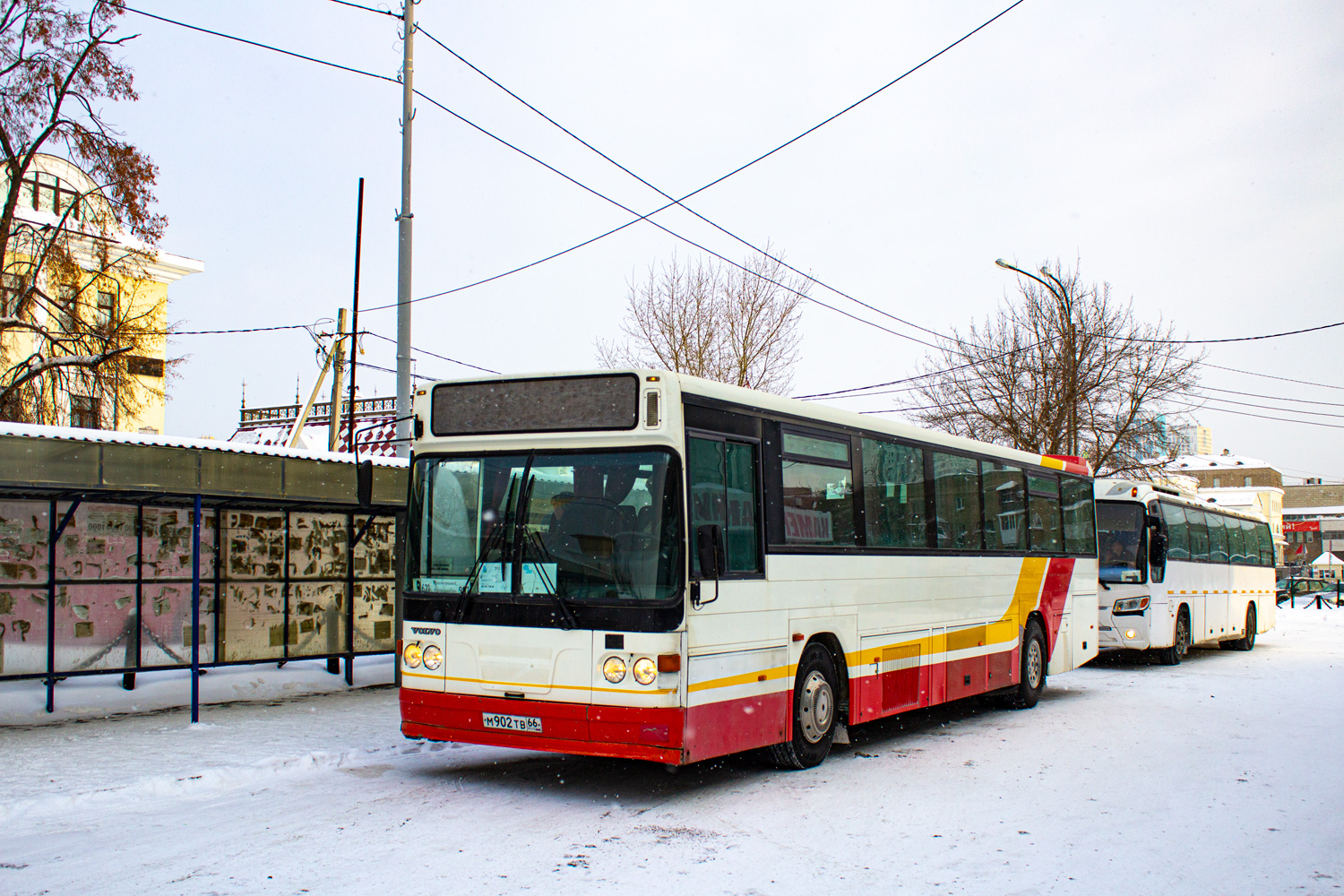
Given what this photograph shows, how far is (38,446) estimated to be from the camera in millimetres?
9516

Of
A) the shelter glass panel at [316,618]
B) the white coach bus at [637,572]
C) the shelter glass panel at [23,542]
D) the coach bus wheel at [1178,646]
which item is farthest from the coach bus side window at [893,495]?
the coach bus wheel at [1178,646]

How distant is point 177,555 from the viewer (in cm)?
1245

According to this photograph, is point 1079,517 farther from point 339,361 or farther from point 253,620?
point 339,361

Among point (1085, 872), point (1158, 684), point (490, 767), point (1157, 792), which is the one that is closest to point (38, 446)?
point (490, 767)

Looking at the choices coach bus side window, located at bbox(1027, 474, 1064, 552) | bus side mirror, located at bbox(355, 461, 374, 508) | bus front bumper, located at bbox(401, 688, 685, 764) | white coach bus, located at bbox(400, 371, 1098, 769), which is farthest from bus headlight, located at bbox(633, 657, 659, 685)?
coach bus side window, located at bbox(1027, 474, 1064, 552)

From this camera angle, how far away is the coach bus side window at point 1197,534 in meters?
20.2

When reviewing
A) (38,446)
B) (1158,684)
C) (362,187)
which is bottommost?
(1158,684)

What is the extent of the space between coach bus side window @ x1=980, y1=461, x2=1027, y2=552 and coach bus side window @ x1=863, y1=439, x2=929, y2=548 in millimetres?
1799

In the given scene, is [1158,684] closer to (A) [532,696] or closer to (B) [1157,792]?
(B) [1157,792]

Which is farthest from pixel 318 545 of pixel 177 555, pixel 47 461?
pixel 47 461

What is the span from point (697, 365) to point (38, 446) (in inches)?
929

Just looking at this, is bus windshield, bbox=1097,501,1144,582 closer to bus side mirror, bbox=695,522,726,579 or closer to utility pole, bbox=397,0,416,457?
utility pole, bbox=397,0,416,457

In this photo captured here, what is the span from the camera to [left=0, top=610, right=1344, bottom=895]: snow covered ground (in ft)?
19.2

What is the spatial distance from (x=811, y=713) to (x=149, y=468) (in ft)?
21.3
